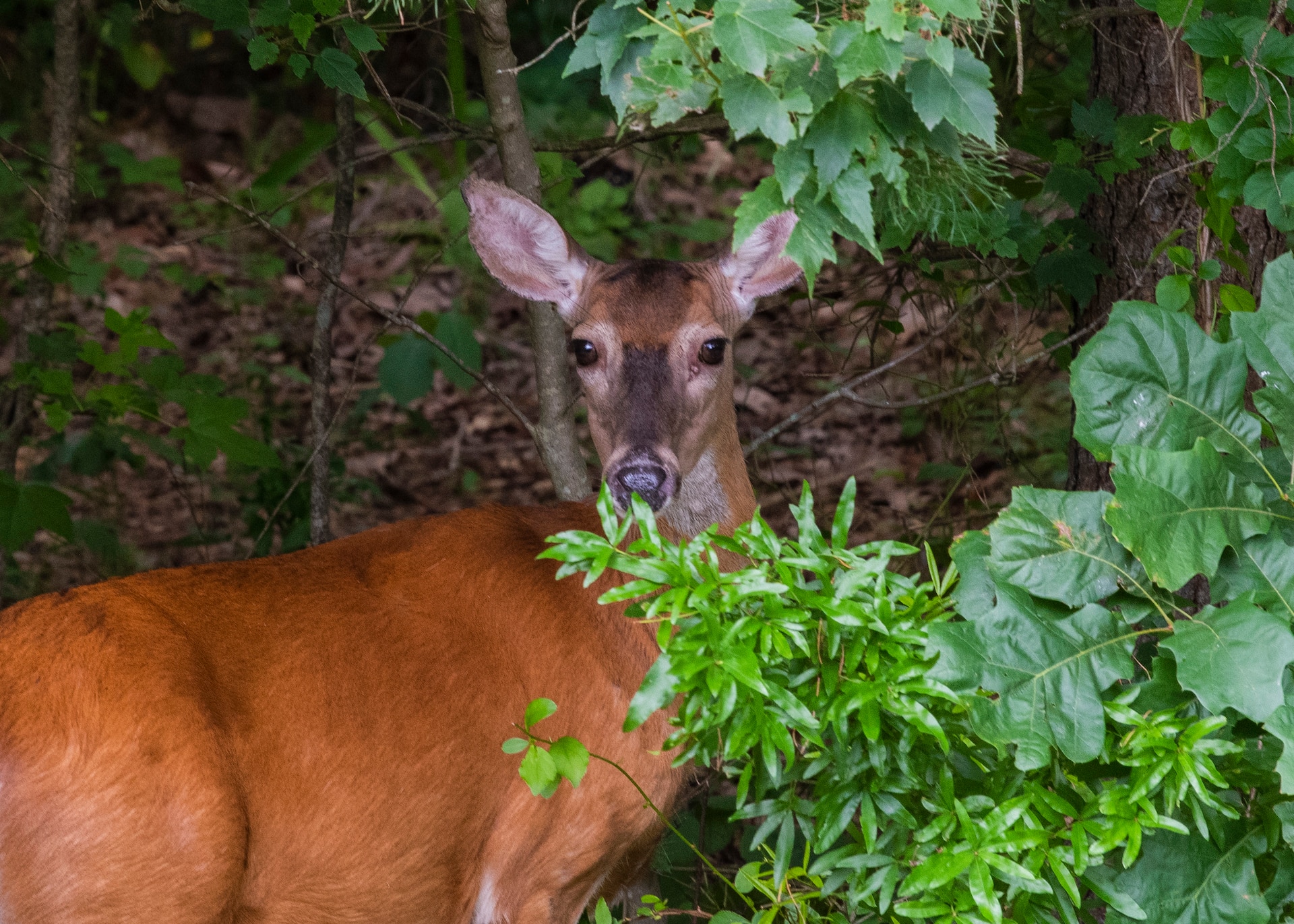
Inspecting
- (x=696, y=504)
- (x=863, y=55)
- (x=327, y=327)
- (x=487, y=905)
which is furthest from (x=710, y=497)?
(x=327, y=327)

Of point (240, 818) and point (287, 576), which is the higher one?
point (287, 576)

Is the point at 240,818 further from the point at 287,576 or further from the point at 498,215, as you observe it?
the point at 498,215

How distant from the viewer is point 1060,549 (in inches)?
83.6

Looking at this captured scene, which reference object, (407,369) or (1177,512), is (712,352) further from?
(407,369)

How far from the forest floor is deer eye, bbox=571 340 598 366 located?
83 centimetres

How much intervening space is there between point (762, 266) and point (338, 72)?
1.33 m

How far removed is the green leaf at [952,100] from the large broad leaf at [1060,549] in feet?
2.13

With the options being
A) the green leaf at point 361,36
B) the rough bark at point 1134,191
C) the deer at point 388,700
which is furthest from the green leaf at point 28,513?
the rough bark at point 1134,191

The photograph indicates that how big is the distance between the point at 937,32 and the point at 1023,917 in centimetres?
151

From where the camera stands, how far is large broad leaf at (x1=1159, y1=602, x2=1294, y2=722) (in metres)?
1.90

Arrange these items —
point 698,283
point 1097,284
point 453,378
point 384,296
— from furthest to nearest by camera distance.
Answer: point 384,296
point 453,378
point 1097,284
point 698,283

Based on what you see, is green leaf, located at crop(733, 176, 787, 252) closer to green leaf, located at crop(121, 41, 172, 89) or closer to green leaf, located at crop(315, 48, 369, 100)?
green leaf, located at crop(315, 48, 369, 100)

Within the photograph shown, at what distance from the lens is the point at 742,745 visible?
6.98ft

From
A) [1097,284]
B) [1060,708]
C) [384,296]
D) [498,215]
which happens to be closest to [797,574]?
[1060,708]
